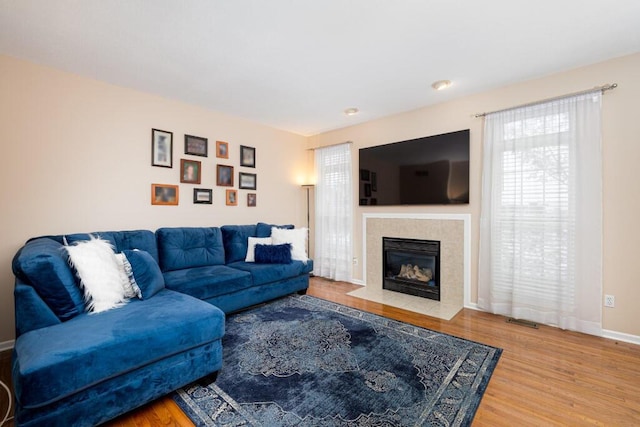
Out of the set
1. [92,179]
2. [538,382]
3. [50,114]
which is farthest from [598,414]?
[50,114]

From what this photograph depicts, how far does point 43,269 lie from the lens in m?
1.68

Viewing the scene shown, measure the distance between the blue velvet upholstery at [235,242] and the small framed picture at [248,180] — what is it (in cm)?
72

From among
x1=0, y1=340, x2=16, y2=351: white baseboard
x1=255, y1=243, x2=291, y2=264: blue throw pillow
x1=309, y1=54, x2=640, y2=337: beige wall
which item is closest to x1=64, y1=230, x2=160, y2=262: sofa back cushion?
x1=0, y1=340, x2=16, y2=351: white baseboard

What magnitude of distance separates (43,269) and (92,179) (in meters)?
1.63

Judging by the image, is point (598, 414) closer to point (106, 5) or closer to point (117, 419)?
point (117, 419)

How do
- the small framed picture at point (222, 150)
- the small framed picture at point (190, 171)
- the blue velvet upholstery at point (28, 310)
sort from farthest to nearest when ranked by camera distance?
1. the small framed picture at point (222, 150)
2. the small framed picture at point (190, 171)
3. the blue velvet upholstery at point (28, 310)

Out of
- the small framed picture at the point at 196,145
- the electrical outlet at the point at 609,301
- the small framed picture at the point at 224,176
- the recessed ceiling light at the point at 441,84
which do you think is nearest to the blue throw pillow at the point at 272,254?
the small framed picture at the point at 224,176

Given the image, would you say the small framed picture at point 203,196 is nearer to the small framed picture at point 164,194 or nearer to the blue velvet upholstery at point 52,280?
the small framed picture at point 164,194

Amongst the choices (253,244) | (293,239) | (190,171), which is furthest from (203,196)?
(293,239)

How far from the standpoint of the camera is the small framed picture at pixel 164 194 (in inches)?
134

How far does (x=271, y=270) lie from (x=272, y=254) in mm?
309

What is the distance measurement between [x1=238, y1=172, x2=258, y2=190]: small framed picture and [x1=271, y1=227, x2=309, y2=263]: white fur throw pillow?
0.85 metres

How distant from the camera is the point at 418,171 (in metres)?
3.85

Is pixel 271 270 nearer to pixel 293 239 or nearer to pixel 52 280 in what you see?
pixel 293 239
